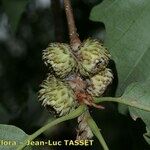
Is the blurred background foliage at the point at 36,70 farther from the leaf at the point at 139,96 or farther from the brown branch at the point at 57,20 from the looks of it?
the leaf at the point at 139,96

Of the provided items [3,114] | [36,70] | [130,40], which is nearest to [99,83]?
[130,40]

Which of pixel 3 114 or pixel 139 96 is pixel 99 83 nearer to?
pixel 139 96

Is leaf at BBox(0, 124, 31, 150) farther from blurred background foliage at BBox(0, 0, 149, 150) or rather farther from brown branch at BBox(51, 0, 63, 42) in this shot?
brown branch at BBox(51, 0, 63, 42)

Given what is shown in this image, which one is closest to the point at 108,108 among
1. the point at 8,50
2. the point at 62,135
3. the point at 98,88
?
the point at 62,135

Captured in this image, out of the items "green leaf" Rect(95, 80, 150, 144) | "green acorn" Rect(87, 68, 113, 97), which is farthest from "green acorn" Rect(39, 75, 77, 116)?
"green leaf" Rect(95, 80, 150, 144)

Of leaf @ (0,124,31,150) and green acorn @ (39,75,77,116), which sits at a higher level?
green acorn @ (39,75,77,116)
